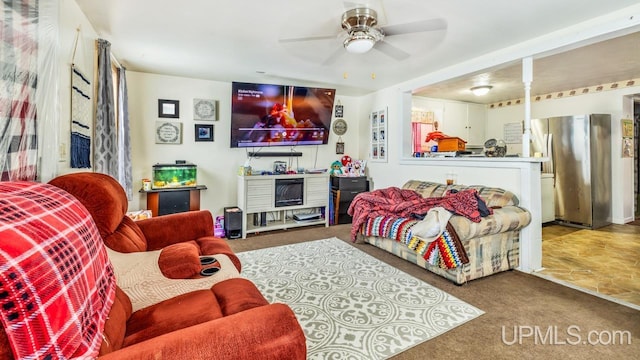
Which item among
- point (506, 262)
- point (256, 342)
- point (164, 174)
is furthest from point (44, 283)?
point (164, 174)

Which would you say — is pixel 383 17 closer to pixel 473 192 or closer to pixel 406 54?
pixel 406 54

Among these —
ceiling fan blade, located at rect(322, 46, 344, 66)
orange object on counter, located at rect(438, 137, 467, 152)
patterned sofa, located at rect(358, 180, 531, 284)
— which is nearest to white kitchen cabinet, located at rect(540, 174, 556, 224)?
orange object on counter, located at rect(438, 137, 467, 152)

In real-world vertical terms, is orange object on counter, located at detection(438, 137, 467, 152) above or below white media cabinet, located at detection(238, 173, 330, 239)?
above

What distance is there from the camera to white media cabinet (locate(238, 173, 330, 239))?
4312 millimetres

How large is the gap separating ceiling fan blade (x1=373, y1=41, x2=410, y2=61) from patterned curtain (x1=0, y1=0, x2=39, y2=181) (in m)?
2.59

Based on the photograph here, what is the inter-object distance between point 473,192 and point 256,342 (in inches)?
107

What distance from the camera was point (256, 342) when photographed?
0.85 m

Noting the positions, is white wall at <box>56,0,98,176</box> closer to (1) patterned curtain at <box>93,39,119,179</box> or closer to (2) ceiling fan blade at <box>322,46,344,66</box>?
(1) patterned curtain at <box>93,39,119,179</box>

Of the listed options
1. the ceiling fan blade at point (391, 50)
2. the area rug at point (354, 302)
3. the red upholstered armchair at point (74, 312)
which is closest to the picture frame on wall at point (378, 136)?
the ceiling fan blade at point (391, 50)

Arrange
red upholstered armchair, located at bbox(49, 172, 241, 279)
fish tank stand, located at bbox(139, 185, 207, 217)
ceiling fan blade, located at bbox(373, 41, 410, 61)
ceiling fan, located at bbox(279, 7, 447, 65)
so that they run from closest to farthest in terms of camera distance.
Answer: red upholstered armchair, located at bbox(49, 172, 241, 279) < ceiling fan, located at bbox(279, 7, 447, 65) < ceiling fan blade, located at bbox(373, 41, 410, 61) < fish tank stand, located at bbox(139, 185, 207, 217)

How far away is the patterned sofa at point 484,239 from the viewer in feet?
8.48

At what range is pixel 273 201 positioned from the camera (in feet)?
14.8

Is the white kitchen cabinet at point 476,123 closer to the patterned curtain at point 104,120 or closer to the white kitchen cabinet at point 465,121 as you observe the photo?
the white kitchen cabinet at point 465,121

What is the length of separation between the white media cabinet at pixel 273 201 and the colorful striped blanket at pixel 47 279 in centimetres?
323
